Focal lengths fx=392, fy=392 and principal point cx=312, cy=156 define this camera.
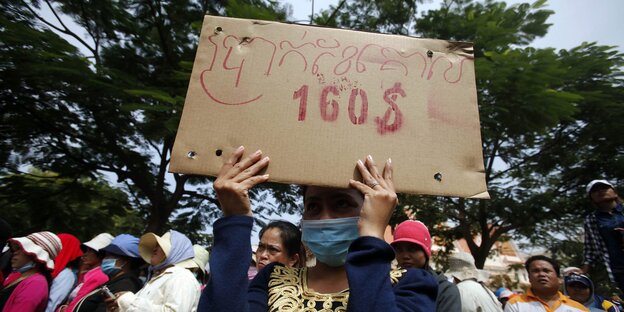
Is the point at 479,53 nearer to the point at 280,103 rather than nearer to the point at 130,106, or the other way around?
the point at 130,106

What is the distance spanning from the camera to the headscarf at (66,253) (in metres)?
4.68

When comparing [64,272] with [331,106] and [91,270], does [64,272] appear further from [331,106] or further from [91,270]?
[331,106]

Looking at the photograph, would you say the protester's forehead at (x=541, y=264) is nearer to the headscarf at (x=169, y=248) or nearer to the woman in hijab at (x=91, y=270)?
the headscarf at (x=169, y=248)

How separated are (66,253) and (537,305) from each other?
204 inches

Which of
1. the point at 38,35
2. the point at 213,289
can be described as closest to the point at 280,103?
the point at 213,289


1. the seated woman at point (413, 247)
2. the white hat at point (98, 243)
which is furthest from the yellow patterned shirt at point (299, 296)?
the white hat at point (98, 243)

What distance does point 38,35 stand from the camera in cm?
489

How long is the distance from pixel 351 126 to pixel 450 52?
0.51m

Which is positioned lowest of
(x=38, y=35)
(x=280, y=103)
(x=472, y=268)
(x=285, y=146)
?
(x=472, y=268)

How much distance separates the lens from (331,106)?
142 centimetres

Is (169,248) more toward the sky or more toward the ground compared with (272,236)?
more toward the ground

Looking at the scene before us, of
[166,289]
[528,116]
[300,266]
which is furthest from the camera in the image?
[528,116]

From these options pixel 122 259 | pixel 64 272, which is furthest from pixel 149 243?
pixel 64 272

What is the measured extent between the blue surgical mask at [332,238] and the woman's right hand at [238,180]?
29 centimetres
